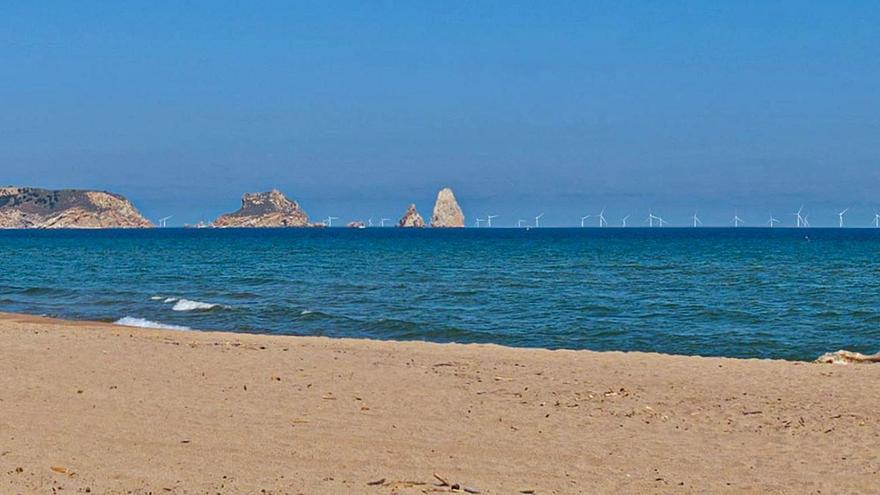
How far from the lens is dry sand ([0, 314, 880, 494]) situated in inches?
368

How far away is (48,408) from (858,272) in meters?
53.0

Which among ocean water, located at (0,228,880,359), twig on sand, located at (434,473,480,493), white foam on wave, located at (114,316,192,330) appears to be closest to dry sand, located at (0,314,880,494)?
twig on sand, located at (434,473,480,493)

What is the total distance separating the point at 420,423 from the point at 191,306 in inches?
986

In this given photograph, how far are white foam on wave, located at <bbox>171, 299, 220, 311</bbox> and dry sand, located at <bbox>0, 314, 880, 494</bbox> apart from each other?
16268 millimetres

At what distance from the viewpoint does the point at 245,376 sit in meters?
15.3

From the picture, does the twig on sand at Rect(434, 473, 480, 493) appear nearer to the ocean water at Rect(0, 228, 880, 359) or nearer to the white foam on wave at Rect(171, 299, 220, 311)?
the ocean water at Rect(0, 228, 880, 359)

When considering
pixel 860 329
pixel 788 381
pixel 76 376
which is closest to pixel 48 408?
pixel 76 376

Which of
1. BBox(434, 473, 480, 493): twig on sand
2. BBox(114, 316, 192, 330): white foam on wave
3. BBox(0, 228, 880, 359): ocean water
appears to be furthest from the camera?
BBox(114, 316, 192, 330): white foam on wave

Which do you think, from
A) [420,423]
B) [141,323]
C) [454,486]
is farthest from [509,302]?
[454,486]

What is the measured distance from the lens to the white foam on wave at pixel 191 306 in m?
35.0

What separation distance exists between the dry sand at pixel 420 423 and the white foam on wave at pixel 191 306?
16268 millimetres

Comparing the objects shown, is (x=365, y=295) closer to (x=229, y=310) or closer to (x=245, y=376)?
(x=229, y=310)

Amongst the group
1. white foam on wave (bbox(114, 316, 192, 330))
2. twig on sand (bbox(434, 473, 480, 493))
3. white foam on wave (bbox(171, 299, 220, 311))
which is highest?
twig on sand (bbox(434, 473, 480, 493))

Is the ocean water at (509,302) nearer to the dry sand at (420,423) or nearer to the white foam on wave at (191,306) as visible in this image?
the white foam on wave at (191,306)
